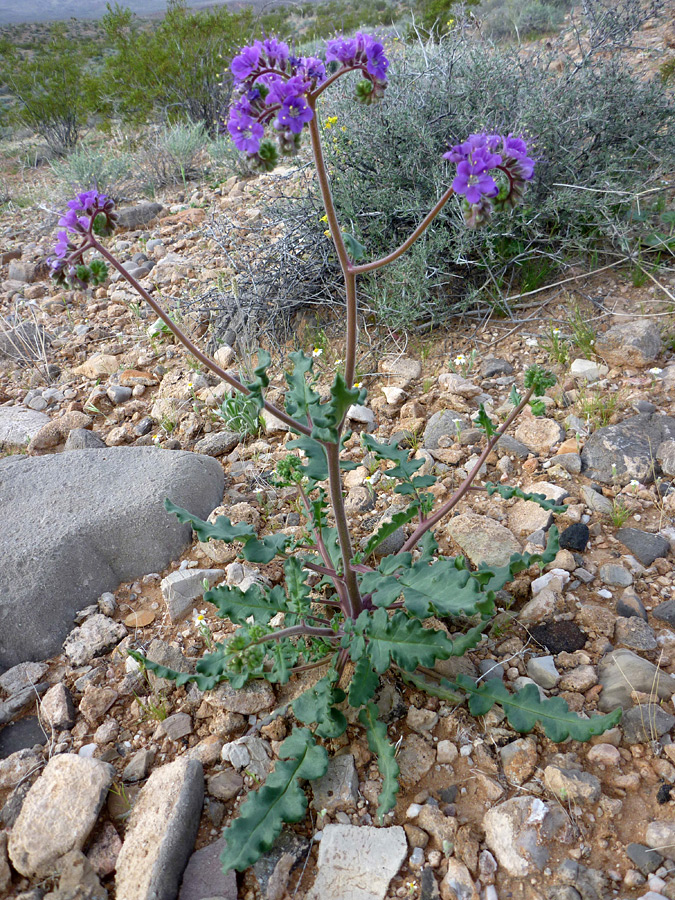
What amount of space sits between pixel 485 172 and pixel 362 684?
1.47 metres

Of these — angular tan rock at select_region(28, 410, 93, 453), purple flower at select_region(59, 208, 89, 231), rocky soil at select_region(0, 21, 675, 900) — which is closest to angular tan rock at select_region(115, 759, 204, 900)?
rocky soil at select_region(0, 21, 675, 900)

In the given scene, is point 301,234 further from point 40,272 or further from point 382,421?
point 40,272

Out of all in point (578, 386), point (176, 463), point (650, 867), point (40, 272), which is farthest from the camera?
point (40, 272)

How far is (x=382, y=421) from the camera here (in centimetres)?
345

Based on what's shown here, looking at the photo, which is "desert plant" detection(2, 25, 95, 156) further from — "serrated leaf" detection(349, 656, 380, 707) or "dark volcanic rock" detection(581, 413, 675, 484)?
"serrated leaf" detection(349, 656, 380, 707)

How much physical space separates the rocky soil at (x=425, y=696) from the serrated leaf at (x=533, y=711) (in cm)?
9

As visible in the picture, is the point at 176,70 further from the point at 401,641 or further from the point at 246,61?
the point at 401,641

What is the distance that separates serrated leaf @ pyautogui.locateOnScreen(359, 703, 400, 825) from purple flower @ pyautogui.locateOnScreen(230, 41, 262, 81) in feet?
6.01

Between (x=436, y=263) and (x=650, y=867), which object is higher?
(x=436, y=263)

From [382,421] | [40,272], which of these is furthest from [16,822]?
[40,272]

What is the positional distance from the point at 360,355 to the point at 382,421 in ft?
2.27

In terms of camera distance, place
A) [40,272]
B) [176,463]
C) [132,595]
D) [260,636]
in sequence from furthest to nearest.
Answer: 1. [40,272]
2. [176,463]
3. [132,595]
4. [260,636]

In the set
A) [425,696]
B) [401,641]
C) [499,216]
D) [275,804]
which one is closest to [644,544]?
[425,696]

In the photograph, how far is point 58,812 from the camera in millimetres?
1817
